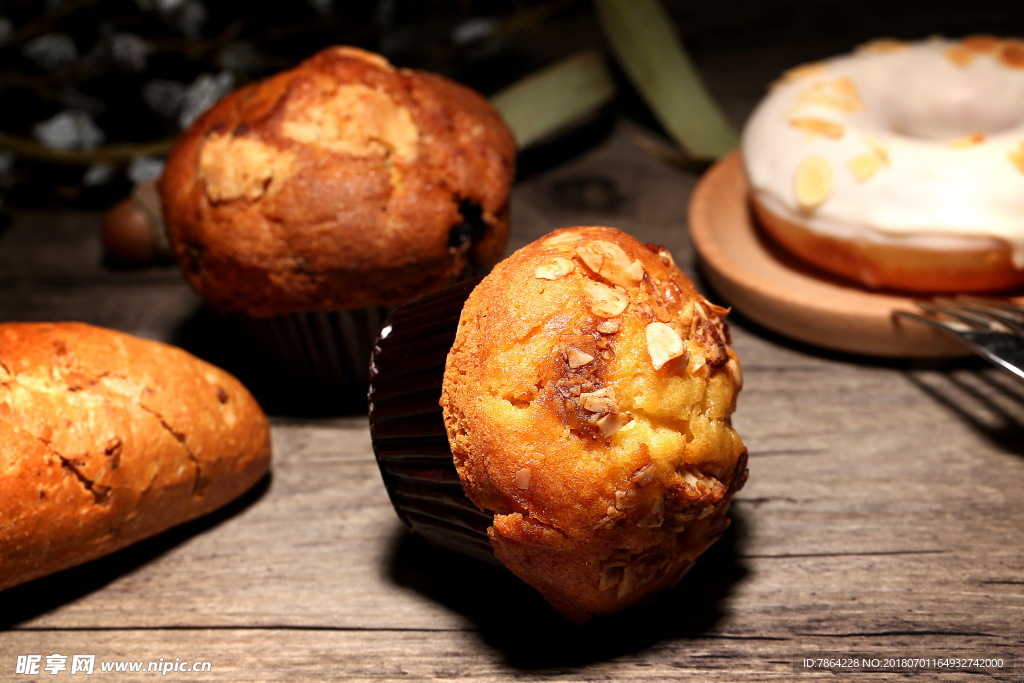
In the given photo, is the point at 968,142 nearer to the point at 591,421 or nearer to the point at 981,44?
the point at 981,44

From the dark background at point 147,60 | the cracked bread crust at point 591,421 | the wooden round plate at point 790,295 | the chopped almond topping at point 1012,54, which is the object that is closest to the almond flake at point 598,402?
the cracked bread crust at point 591,421

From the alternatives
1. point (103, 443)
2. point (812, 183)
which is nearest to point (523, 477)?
point (103, 443)

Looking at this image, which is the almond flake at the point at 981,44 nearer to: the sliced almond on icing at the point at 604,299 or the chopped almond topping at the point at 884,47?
the chopped almond topping at the point at 884,47

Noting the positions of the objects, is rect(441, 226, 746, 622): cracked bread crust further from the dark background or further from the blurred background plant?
the dark background

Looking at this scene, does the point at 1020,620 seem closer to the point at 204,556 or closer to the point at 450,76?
the point at 204,556

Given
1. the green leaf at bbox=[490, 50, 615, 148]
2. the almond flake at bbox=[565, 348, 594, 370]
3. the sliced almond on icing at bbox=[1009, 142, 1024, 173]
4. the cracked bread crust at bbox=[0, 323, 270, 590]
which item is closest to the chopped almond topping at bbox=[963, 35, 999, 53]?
the sliced almond on icing at bbox=[1009, 142, 1024, 173]

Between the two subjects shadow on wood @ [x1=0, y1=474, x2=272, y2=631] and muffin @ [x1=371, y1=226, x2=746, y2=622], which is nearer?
muffin @ [x1=371, y1=226, x2=746, y2=622]

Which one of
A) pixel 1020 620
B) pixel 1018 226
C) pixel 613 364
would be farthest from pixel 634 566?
pixel 1018 226

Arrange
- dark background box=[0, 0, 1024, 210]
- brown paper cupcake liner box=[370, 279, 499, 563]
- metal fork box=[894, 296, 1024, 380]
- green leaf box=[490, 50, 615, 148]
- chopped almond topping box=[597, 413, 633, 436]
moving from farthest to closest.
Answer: green leaf box=[490, 50, 615, 148] < dark background box=[0, 0, 1024, 210] < metal fork box=[894, 296, 1024, 380] < brown paper cupcake liner box=[370, 279, 499, 563] < chopped almond topping box=[597, 413, 633, 436]
